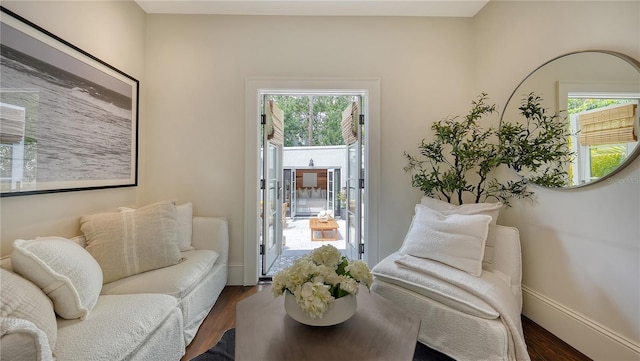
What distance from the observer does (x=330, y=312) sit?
42.1 inches

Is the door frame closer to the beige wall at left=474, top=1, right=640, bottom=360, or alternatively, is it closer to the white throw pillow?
the white throw pillow

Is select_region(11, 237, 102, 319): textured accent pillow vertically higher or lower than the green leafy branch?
lower

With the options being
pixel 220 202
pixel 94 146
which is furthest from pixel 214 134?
pixel 94 146

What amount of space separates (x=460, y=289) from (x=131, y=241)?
2.23 metres

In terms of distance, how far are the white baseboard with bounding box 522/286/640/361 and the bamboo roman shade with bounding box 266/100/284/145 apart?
287cm

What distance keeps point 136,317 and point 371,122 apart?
7.83 feet

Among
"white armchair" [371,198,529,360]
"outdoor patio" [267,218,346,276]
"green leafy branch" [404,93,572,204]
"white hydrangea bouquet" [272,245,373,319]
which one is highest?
"green leafy branch" [404,93,572,204]

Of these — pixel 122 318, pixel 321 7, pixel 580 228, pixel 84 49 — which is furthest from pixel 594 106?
pixel 84 49

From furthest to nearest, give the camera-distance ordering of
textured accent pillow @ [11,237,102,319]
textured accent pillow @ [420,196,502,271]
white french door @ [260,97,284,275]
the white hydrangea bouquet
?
1. white french door @ [260,97,284,275]
2. textured accent pillow @ [420,196,502,271]
3. textured accent pillow @ [11,237,102,319]
4. the white hydrangea bouquet

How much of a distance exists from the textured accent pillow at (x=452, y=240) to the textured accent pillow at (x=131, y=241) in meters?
1.86

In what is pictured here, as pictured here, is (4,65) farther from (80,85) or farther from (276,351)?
(276,351)

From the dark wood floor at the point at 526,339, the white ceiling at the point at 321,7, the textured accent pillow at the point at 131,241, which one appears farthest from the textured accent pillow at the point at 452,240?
the white ceiling at the point at 321,7

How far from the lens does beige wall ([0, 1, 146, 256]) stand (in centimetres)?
147

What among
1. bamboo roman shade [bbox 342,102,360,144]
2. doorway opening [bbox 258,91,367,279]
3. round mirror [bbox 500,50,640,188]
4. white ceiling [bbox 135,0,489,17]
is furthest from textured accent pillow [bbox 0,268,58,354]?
round mirror [bbox 500,50,640,188]
